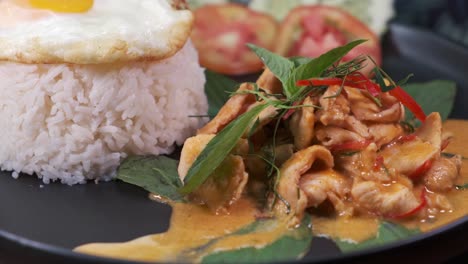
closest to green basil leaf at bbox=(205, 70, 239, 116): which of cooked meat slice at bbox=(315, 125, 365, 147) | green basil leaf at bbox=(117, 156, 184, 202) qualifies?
green basil leaf at bbox=(117, 156, 184, 202)

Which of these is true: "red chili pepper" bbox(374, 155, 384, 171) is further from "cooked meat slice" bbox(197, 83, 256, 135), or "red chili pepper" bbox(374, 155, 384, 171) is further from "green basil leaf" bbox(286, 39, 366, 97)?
"cooked meat slice" bbox(197, 83, 256, 135)

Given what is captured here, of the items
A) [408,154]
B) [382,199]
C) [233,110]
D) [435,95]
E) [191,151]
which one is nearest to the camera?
[382,199]

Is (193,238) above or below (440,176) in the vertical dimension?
below

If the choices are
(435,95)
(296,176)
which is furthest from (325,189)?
(435,95)

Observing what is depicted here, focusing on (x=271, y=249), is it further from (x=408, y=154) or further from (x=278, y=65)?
(x=278, y=65)

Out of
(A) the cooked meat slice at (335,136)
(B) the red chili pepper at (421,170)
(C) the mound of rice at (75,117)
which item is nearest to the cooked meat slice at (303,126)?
(A) the cooked meat slice at (335,136)

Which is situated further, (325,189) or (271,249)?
(325,189)
